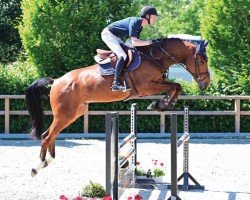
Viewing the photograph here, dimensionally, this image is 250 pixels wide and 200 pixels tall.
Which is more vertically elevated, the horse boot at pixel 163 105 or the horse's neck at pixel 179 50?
the horse's neck at pixel 179 50

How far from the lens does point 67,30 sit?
1559 cm

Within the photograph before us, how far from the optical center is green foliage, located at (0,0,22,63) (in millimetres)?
23797

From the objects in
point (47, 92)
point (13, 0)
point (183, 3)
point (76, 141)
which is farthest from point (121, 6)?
point (183, 3)

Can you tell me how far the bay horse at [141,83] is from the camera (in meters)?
7.62

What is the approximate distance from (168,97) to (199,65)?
660 millimetres

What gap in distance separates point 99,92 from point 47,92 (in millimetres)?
1260

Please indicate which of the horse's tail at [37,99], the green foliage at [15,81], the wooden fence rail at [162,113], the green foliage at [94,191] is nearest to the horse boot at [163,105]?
the green foliage at [94,191]

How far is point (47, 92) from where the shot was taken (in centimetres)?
880

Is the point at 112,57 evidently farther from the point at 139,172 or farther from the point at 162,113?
the point at 162,113

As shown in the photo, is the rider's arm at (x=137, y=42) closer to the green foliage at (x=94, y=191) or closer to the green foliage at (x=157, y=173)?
the green foliage at (x=94, y=191)

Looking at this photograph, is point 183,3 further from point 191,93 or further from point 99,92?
point 99,92

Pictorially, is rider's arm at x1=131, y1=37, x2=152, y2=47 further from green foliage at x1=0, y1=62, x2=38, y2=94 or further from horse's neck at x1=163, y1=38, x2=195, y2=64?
green foliage at x1=0, y1=62, x2=38, y2=94

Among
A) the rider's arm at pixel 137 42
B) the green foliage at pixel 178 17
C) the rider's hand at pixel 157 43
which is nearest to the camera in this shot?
the rider's arm at pixel 137 42

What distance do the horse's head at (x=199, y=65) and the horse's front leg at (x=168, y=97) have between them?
1.35 ft
